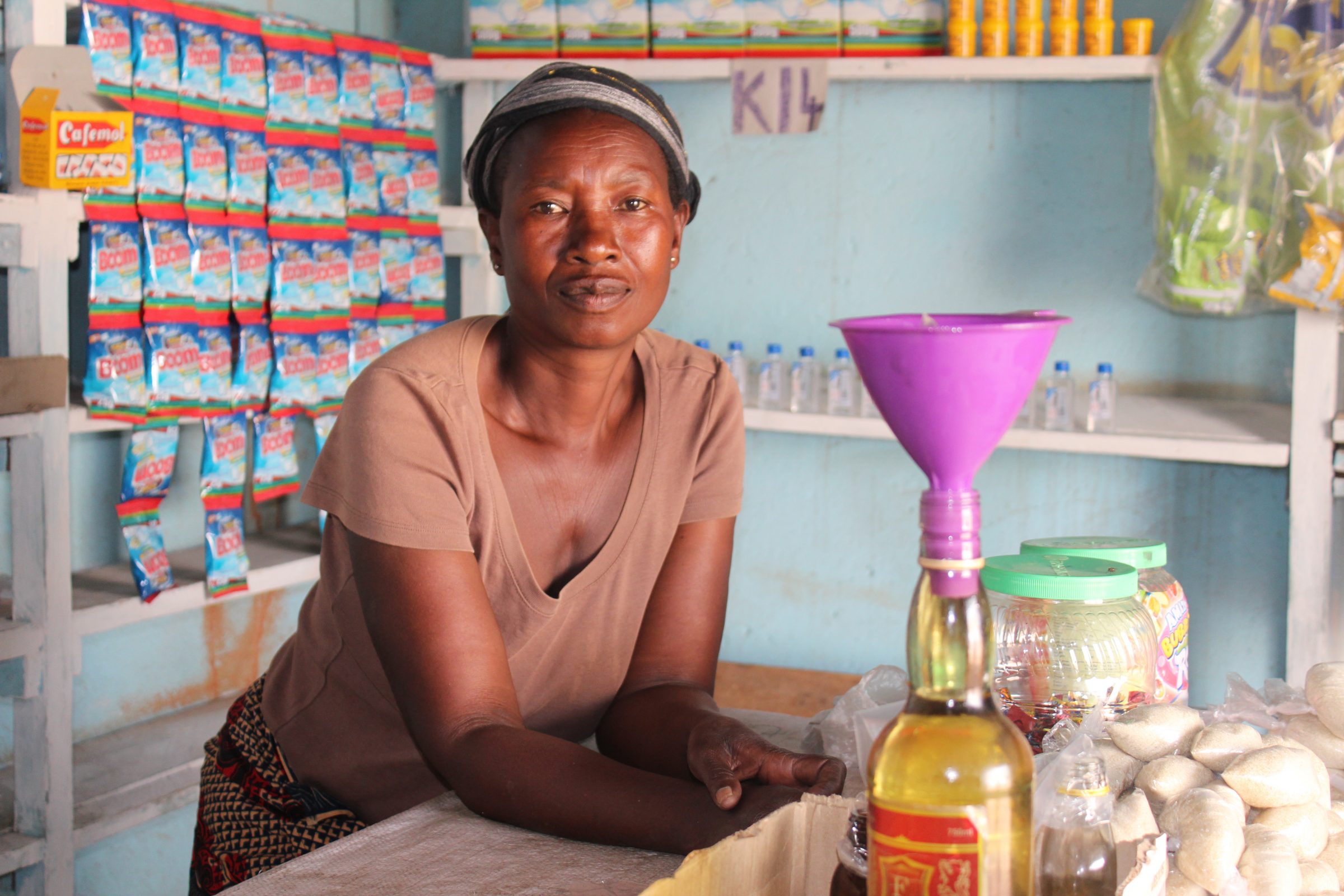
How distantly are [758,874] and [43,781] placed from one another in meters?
1.45

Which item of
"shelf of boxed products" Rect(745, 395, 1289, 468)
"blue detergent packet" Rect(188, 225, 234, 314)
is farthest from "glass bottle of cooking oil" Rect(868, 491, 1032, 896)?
"blue detergent packet" Rect(188, 225, 234, 314)

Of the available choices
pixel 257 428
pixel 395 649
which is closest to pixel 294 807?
pixel 395 649

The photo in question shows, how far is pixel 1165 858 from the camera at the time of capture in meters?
0.65

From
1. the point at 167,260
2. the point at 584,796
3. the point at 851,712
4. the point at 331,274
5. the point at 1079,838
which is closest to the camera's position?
the point at 1079,838

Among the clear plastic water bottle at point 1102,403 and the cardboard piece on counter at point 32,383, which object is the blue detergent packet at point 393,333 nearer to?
the cardboard piece on counter at point 32,383

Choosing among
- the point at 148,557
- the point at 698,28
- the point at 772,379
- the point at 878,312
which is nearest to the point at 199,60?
the point at 148,557

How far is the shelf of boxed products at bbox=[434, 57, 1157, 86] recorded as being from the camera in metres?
2.04

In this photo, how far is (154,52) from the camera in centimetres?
184

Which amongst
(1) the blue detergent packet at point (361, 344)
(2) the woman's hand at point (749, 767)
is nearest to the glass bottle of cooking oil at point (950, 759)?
(2) the woman's hand at point (749, 767)

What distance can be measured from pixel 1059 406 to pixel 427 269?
1302 mm

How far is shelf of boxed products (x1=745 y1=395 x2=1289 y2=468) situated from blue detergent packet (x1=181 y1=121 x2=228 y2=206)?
102 centimetres

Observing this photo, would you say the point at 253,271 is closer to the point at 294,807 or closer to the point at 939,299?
the point at 294,807

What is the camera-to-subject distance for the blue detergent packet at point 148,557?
6.15ft

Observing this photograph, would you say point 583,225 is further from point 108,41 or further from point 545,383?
point 108,41
